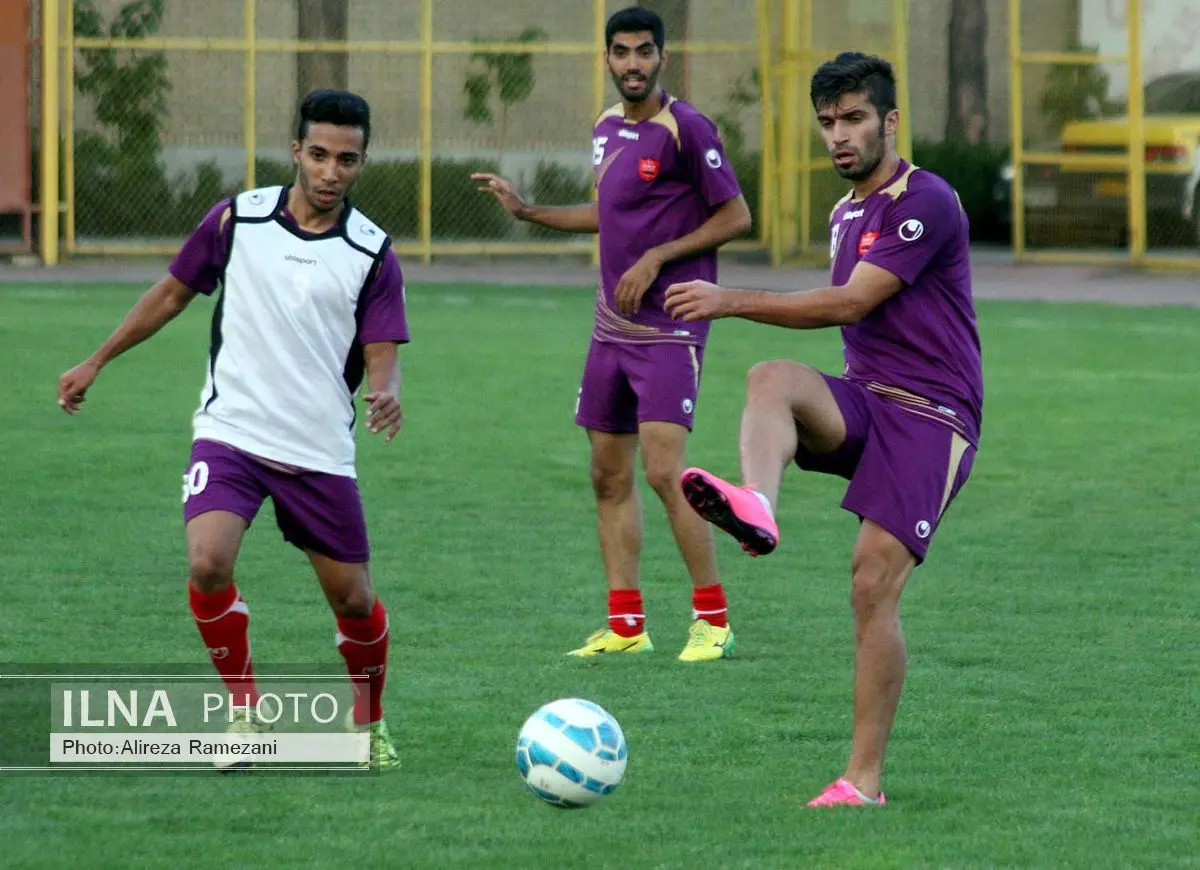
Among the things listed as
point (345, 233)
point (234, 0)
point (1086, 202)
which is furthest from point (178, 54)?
point (345, 233)

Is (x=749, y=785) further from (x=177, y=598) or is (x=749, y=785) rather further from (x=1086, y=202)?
(x=1086, y=202)

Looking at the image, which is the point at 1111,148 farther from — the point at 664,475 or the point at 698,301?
the point at 698,301

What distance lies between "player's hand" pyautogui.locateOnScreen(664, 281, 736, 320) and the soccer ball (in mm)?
1090

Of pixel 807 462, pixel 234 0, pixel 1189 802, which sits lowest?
pixel 1189 802

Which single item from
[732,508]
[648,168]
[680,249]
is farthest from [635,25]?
[732,508]

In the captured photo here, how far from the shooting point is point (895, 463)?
5.65 meters

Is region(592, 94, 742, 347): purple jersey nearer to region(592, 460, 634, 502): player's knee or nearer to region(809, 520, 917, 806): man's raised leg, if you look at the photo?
region(592, 460, 634, 502): player's knee

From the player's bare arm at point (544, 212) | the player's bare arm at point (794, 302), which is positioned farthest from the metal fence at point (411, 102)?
the player's bare arm at point (794, 302)

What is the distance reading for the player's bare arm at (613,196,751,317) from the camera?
Result: 7773mm

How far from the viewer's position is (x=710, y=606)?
7.82 metres

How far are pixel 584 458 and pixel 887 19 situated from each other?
42.8 ft

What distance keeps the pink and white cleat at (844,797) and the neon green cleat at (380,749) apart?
1.24 metres

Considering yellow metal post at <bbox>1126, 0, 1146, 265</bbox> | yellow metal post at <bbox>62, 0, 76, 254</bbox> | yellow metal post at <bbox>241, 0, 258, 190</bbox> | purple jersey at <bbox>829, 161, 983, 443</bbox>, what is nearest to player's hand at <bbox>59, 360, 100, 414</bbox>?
purple jersey at <bbox>829, 161, 983, 443</bbox>

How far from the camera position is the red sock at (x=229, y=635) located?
5895mm
